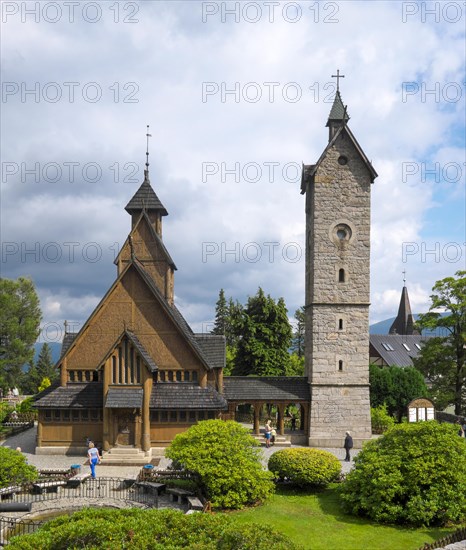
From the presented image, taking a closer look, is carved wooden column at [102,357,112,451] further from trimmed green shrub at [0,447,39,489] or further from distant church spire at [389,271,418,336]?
distant church spire at [389,271,418,336]

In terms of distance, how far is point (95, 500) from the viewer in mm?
18719

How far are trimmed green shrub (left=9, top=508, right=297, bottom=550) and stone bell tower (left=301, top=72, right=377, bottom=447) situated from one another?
19.3 m

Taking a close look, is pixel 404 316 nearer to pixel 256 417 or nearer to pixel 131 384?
pixel 256 417

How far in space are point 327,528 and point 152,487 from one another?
7416 mm

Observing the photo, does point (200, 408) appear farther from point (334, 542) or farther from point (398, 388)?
point (398, 388)

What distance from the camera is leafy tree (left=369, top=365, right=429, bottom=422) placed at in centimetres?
3866

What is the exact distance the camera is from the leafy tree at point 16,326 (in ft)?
188

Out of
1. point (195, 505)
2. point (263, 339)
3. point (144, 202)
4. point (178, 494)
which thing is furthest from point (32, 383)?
point (195, 505)

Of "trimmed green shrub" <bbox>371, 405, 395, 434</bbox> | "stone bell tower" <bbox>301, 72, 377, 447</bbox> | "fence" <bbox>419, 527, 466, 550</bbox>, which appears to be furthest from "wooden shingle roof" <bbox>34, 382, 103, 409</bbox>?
"fence" <bbox>419, 527, 466, 550</bbox>

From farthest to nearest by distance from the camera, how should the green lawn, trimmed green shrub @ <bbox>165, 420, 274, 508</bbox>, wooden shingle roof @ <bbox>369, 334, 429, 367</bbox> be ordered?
wooden shingle roof @ <bbox>369, 334, 429, 367</bbox>, trimmed green shrub @ <bbox>165, 420, 274, 508</bbox>, the green lawn

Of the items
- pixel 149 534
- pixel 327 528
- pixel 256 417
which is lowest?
pixel 327 528

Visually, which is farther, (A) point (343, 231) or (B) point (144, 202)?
(B) point (144, 202)

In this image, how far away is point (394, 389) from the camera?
3875 centimetres

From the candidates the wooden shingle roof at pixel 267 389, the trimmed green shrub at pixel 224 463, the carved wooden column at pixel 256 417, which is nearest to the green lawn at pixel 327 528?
the trimmed green shrub at pixel 224 463
